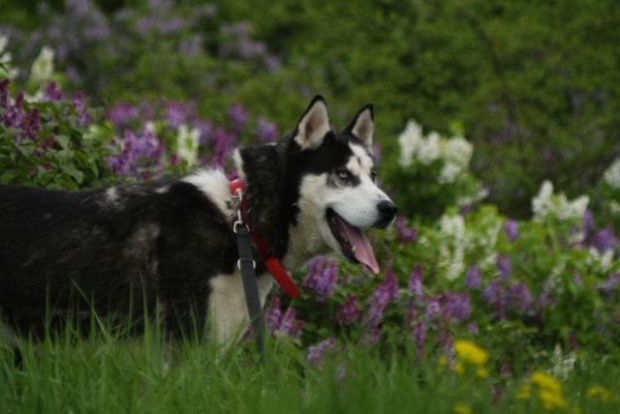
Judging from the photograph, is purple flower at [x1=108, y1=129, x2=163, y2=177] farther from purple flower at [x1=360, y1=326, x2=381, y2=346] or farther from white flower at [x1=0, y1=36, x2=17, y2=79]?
purple flower at [x1=360, y1=326, x2=381, y2=346]

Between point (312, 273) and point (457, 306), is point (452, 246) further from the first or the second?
point (312, 273)

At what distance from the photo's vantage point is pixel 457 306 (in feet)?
20.3

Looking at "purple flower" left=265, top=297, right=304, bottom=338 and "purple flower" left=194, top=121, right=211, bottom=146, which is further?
"purple flower" left=194, top=121, right=211, bottom=146

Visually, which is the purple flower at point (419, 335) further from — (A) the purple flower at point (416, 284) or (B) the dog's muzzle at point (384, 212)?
(B) the dog's muzzle at point (384, 212)

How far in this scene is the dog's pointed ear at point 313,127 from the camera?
5.02m

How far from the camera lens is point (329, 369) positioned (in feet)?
12.7

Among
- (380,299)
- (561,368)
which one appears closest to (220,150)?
(380,299)

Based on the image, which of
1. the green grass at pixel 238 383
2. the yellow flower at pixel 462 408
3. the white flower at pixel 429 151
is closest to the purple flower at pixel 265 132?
the white flower at pixel 429 151

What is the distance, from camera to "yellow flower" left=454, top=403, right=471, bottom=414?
11.1ft

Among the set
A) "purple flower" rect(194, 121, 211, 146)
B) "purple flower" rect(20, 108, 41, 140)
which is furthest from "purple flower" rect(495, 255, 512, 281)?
"purple flower" rect(20, 108, 41, 140)

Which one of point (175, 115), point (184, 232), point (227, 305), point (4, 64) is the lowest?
point (227, 305)

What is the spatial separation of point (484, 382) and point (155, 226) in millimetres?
1703

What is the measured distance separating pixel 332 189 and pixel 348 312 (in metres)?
1.07

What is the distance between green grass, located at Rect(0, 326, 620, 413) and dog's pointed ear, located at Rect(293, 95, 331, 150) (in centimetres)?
100
